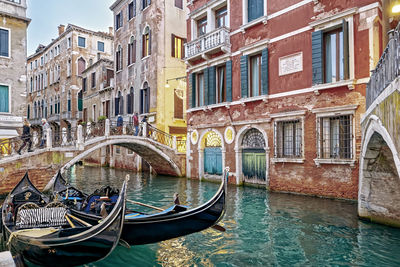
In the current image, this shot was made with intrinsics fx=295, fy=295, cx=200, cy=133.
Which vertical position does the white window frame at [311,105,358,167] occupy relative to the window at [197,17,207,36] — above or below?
below

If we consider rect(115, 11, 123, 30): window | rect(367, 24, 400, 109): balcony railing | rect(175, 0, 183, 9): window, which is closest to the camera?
rect(367, 24, 400, 109): balcony railing

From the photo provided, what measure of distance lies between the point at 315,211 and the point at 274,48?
16.7 feet

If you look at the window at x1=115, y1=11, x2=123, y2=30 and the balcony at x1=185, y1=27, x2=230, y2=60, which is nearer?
the balcony at x1=185, y1=27, x2=230, y2=60

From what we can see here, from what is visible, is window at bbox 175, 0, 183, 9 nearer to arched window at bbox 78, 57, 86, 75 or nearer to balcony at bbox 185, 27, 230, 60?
balcony at bbox 185, 27, 230, 60

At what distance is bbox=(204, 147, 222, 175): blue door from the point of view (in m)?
11.4

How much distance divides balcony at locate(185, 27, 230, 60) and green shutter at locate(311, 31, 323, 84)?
340cm

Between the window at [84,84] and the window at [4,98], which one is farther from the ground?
the window at [84,84]

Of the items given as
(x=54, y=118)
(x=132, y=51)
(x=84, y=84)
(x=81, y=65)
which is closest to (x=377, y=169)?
(x=132, y=51)

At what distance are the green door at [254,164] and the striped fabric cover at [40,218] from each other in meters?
6.72

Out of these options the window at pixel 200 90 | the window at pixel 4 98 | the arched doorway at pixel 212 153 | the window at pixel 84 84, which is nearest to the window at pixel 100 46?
the window at pixel 84 84

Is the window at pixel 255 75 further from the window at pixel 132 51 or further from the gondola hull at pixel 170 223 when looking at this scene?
the window at pixel 132 51

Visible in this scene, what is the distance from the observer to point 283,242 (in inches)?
189

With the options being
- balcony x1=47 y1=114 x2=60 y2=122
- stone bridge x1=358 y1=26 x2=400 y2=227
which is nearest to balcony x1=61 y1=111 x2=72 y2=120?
balcony x1=47 y1=114 x2=60 y2=122

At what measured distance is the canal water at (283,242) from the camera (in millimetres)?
4125
